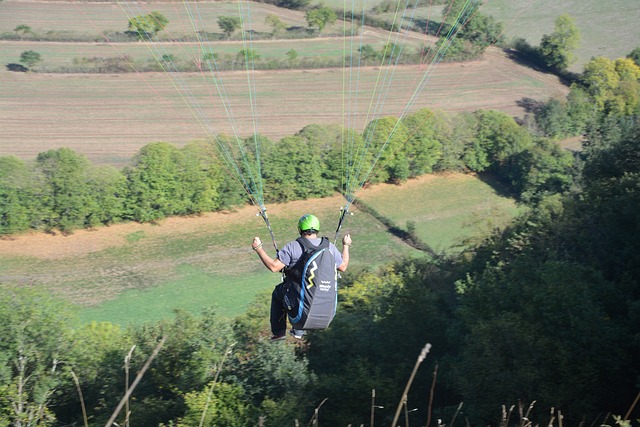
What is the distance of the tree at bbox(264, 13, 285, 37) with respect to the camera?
51.1m

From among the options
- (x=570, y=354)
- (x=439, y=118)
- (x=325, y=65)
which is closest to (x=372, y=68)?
(x=325, y=65)

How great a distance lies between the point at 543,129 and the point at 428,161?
381 inches

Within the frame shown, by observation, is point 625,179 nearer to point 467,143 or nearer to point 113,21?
point 467,143

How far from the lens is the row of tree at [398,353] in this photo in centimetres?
1494

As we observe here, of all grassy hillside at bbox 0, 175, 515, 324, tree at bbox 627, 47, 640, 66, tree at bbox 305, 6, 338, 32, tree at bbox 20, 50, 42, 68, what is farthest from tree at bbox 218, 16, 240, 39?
tree at bbox 627, 47, 640, 66

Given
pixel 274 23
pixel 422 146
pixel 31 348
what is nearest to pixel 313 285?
pixel 31 348

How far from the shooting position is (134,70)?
44.9 metres

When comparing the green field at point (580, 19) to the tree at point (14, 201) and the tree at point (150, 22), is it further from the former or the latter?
the tree at point (14, 201)

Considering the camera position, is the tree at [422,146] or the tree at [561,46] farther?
the tree at [561,46]

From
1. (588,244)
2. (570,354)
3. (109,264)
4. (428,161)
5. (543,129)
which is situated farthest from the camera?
(543,129)

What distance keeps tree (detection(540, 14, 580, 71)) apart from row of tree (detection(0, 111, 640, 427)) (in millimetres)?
32019

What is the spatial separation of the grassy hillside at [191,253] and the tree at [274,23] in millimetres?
20087

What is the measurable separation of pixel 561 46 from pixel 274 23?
797 inches

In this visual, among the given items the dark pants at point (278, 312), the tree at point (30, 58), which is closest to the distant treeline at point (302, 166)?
the tree at point (30, 58)
